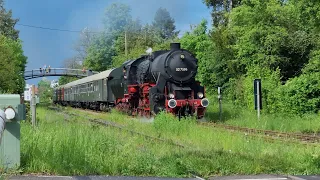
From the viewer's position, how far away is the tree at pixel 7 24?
272 ft

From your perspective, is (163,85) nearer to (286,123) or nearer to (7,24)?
(286,123)

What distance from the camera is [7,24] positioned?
84.8 meters

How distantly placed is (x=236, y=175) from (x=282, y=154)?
223cm

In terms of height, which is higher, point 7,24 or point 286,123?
point 7,24

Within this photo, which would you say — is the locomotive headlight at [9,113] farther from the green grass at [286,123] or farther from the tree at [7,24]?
the tree at [7,24]

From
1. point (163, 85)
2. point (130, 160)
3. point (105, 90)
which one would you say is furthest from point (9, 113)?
point (105, 90)

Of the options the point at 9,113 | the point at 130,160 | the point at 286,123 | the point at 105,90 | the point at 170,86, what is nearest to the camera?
the point at 9,113

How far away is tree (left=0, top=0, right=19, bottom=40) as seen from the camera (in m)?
82.9

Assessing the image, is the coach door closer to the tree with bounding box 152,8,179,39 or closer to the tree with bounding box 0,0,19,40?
the tree with bounding box 0,0,19,40

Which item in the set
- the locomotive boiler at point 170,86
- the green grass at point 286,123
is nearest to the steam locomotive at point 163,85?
the locomotive boiler at point 170,86

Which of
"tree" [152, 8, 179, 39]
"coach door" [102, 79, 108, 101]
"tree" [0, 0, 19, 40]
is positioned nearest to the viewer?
"coach door" [102, 79, 108, 101]

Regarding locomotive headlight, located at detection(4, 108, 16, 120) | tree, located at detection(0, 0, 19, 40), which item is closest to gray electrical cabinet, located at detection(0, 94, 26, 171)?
locomotive headlight, located at detection(4, 108, 16, 120)

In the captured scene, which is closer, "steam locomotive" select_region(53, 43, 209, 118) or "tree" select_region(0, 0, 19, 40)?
"steam locomotive" select_region(53, 43, 209, 118)

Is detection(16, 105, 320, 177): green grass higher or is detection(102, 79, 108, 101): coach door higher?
detection(102, 79, 108, 101): coach door
